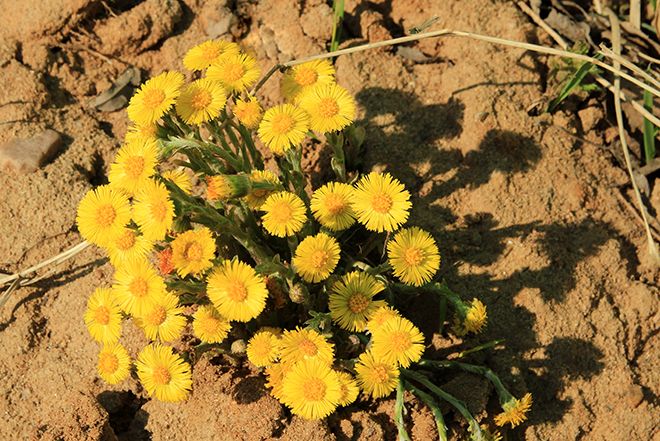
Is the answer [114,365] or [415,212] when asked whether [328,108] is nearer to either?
[415,212]

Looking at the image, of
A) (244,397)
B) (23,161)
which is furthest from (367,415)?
(23,161)

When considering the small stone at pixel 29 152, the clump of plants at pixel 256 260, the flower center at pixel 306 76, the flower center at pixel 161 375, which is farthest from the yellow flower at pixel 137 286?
the small stone at pixel 29 152

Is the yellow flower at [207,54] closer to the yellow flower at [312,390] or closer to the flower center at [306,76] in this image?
the flower center at [306,76]

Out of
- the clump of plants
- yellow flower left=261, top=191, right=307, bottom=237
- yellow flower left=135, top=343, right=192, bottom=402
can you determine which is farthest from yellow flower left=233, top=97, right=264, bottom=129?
yellow flower left=135, top=343, right=192, bottom=402

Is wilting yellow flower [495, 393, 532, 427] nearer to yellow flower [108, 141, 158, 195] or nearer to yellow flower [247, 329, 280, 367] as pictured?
yellow flower [247, 329, 280, 367]

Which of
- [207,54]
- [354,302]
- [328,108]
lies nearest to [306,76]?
[328,108]
